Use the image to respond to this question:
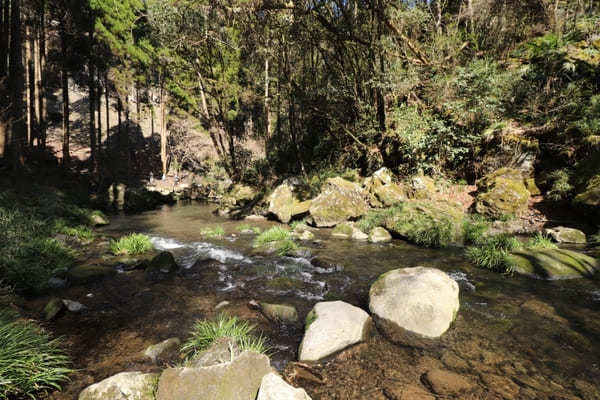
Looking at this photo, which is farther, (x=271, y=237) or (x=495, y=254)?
(x=271, y=237)

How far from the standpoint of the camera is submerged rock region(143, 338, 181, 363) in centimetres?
307

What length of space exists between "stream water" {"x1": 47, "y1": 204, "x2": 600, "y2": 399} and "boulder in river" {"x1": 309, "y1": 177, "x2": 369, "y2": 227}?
3734 millimetres

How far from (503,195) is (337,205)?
5806mm

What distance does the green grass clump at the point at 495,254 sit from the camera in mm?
5855

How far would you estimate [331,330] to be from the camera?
3262mm

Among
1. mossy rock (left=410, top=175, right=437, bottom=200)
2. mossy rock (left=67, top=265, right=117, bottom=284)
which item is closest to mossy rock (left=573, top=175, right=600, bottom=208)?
mossy rock (left=410, top=175, right=437, bottom=200)

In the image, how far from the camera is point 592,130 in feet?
29.2

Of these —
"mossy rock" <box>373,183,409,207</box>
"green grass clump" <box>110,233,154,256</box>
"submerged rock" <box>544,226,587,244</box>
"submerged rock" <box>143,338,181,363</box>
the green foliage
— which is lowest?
"submerged rock" <box>143,338,181,363</box>

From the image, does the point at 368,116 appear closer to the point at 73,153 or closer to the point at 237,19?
the point at 237,19

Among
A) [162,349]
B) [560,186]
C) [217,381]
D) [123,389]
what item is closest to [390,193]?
[560,186]

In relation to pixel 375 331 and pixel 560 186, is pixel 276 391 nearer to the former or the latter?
pixel 375 331

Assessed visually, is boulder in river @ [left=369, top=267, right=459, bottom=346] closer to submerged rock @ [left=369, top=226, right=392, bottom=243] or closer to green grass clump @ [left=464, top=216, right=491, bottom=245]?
submerged rock @ [left=369, top=226, right=392, bottom=243]

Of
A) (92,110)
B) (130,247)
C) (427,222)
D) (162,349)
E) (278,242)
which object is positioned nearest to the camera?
(162,349)

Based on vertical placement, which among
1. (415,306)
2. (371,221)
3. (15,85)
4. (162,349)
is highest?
(15,85)
